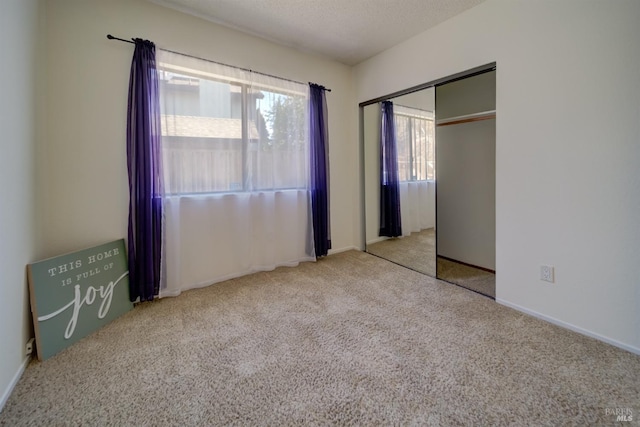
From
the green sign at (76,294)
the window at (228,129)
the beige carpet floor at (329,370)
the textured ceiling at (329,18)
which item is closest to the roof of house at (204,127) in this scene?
the window at (228,129)

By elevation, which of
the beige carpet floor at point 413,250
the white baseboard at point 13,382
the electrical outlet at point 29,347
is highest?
the beige carpet floor at point 413,250

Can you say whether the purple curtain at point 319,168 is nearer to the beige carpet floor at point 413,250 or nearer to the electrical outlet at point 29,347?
the beige carpet floor at point 413,250

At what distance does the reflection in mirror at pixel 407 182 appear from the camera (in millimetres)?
3174

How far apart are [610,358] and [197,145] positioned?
3503 millimetres

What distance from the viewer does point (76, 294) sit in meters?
1.97

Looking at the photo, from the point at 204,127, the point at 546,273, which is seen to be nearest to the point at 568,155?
the point at 546,273

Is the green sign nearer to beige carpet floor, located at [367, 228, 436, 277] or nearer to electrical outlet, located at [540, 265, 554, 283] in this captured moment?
beige carpet floor, located at [367, 228, 436, 277]

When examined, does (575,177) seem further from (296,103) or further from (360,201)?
(296,103)

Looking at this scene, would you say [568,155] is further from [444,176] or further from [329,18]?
[329,18]

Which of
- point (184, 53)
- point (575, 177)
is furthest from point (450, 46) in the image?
point (184, 53)

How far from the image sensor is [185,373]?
5.32ft

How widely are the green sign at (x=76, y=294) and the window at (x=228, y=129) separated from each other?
807 mm

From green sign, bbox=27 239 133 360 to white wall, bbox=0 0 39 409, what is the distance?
0.25 ft

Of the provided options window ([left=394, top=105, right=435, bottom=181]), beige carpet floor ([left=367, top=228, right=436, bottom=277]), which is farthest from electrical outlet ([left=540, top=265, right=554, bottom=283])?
window ([left=394, top=105, right=435, bottom=181])
